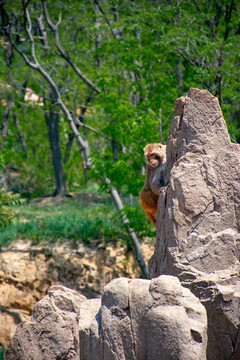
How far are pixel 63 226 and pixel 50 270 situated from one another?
6.55ft

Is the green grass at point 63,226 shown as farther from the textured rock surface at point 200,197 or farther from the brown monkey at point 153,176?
the textured rock surface at point 200,197

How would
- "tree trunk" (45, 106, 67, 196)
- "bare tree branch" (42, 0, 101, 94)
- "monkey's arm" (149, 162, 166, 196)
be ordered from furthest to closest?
"tree trunk" (45, 106, 67, 196) < "bare tree branch" (42, 0, 101, 94) < "monkey's arm" (149, 162, 166, 196)

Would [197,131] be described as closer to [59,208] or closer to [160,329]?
[160,329]

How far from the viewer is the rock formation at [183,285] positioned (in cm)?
348

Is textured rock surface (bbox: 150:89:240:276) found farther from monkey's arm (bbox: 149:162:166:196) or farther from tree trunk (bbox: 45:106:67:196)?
tree trunk (bbox: 45:106:67:196)

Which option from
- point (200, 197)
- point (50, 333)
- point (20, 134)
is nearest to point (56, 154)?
point (20, 134)

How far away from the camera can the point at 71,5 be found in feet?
50.5

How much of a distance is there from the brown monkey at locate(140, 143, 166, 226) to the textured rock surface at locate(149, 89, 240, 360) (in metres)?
0.35

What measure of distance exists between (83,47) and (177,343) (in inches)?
516

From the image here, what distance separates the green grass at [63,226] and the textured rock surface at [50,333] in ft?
24.6

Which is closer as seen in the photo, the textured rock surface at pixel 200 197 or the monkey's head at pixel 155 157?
the textured rock surface at pixel 200 197

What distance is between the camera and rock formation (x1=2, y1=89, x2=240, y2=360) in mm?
3482

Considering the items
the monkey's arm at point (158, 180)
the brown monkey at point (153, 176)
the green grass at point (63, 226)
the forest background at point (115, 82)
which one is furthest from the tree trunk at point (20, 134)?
the monkey's arm at point (158, 180)

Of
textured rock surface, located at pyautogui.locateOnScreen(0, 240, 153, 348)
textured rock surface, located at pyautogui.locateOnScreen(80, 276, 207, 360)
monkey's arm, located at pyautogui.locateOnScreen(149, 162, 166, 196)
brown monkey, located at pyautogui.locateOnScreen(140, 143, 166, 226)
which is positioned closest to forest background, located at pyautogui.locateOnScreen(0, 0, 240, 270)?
textured rock surface, located at pyautogui.locateOnScreen(0, 240, 153, 348)
